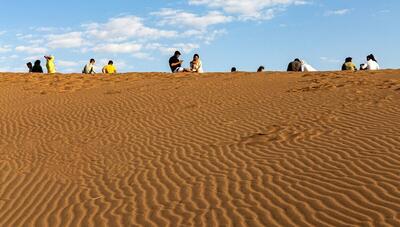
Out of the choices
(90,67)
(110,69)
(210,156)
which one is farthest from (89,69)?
(210,156)

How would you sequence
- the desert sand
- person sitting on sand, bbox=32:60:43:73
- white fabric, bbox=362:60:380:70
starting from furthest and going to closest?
person sitting on sand, bbox=32:60:43:73, white fabric, bbox=362:60:380:70, the desert sand

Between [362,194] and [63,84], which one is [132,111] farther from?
[362,194]

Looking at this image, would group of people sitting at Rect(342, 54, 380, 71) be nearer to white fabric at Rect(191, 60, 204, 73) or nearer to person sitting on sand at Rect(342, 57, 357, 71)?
person sitting on sand at Rect(342, 57, 357, 71)

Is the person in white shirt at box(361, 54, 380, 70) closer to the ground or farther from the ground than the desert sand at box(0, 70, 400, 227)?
farther from the ground

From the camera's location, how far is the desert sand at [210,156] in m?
7.84

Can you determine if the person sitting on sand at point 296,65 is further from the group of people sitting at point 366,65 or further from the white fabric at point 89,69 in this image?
the white fabric at point 89,69

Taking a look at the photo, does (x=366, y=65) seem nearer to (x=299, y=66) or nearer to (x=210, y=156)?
(x=299, y=66)

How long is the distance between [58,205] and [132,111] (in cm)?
850

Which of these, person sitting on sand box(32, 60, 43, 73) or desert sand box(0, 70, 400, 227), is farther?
person sitting on sand box(32, 60, 43, 73)

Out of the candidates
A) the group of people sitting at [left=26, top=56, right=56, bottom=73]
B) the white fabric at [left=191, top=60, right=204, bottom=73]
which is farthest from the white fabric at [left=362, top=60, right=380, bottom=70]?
the group of people sitting at [left=26, top=56, right=56, bottom=73]

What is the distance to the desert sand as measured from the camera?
25.7 ft

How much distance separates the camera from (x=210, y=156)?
11.1m

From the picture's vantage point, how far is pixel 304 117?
46.2 ft

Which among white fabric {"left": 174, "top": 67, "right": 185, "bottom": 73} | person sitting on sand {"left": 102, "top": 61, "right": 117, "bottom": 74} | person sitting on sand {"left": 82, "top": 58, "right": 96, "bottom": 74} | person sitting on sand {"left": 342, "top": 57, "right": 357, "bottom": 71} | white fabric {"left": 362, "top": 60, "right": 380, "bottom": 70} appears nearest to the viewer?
white fabric {"left": 362, "top": 60, "right": 380, "bottom": 70}
